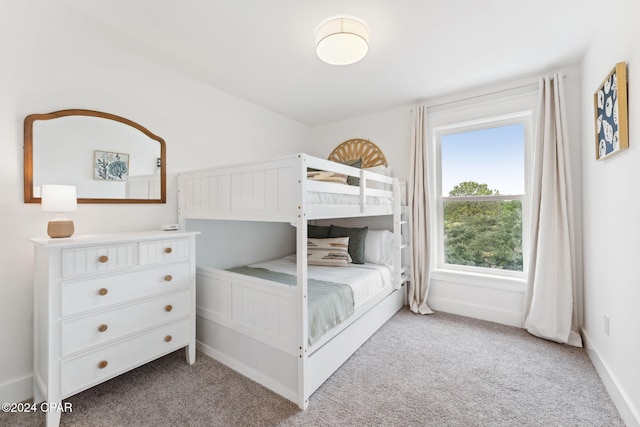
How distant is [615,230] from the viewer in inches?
64.7

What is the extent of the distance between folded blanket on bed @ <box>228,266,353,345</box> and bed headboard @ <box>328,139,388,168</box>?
1817mm

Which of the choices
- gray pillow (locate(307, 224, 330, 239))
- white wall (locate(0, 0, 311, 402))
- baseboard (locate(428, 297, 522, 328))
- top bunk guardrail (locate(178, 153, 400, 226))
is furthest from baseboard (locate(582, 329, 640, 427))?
white wall (locate(0, 0, 311, 402))

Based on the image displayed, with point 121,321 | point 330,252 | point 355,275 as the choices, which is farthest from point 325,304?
point 121,321

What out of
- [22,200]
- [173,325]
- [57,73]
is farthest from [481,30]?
[22,200]

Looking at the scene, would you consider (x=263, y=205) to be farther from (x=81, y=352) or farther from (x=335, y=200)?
(x=81, y=352)

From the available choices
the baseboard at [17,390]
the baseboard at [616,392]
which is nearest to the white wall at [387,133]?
the baseboard at [616,392]

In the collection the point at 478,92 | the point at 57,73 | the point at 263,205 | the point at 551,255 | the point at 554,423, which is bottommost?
the point at 554,423

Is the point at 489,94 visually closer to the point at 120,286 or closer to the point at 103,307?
the point at 120,286

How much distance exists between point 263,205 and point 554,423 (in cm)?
199

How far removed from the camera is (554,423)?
1.43 metres

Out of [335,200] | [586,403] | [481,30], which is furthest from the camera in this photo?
[335,200]

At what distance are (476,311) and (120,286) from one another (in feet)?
10.1

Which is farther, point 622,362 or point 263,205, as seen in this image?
point 263,205

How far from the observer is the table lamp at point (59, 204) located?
1494 mm
